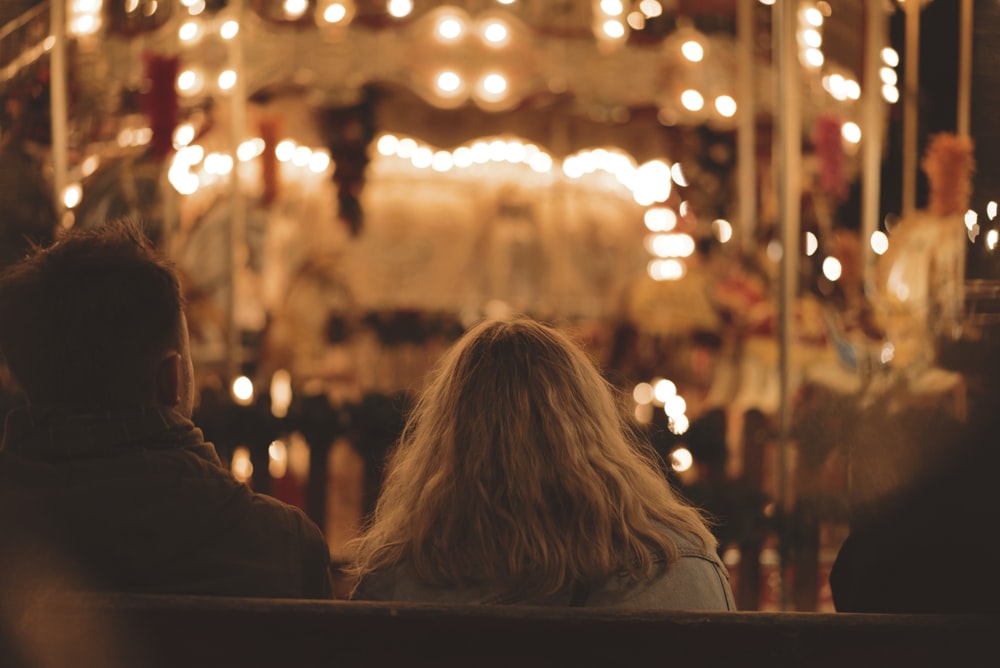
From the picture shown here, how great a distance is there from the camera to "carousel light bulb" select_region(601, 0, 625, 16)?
9461 millimetres

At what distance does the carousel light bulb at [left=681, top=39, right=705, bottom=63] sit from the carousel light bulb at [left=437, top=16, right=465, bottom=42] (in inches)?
65.8

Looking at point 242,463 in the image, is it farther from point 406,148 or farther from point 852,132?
point 406,148

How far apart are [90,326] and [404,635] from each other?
2.35 ft

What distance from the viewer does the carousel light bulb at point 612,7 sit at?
9.46 meters

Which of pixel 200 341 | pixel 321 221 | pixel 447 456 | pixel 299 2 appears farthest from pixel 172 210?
pixel 447 456

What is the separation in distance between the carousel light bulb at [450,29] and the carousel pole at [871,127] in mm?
2789

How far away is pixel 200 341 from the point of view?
24.5 ft

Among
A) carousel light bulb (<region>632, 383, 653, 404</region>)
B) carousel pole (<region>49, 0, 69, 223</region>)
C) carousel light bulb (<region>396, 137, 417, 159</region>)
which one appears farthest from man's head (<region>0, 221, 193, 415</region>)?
carousel light bulb (<region>396, 137, 417, 159</region>)

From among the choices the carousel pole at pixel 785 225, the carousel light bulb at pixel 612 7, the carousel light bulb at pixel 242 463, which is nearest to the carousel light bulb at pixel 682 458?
the carousel pole at pixel 785 225

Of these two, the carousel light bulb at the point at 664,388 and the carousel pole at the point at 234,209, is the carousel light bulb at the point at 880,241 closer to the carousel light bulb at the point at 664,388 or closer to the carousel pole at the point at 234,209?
the carousel light bulb at the point at 664,388

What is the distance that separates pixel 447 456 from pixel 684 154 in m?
9.91

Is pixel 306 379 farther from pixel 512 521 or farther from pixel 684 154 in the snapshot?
pixel 512 521

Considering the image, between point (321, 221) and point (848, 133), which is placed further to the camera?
point (321, 221)

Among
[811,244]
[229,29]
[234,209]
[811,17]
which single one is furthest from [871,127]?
[229,29]
